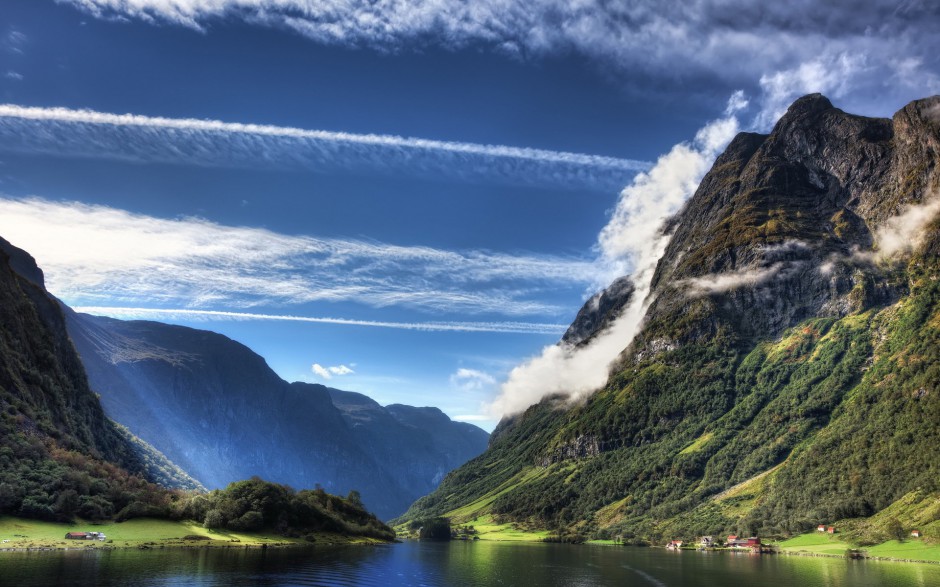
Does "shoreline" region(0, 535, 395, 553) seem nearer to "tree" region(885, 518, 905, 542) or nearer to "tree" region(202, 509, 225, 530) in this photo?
"tree" region(202, 509, 225, 530)

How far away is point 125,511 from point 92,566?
8429 centimetres

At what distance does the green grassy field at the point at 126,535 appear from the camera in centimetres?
13212

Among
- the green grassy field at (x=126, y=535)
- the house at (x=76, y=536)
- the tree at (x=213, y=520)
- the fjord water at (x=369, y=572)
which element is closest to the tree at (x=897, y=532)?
the fjord water at (x=369, y=572)

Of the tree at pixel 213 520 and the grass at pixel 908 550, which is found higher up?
the tree at pixel 213 520

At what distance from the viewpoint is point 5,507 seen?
142 metres

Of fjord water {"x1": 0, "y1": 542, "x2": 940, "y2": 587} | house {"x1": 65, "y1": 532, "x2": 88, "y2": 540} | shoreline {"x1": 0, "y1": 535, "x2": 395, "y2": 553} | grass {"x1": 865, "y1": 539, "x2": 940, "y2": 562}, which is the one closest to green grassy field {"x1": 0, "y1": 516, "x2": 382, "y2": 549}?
shoreline {"x1": 0, "y1": 535, "x2": 395, "y2": 553}

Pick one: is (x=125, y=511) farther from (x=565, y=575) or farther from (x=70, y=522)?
(x=565, y=575)

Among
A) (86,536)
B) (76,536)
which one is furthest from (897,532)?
(76,536)

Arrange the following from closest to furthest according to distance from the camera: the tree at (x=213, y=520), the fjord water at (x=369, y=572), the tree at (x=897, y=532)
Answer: the fjord water at (x=369, y=572) < the tree at (x=213, y=520) < the tree at (x=897, y=532)

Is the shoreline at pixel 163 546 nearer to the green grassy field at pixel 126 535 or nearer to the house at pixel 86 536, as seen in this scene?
the green grassy field at pixel 126 535

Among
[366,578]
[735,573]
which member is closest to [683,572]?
[735,573]

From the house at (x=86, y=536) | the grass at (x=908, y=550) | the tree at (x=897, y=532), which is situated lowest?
the grass at (x=908, y=550)

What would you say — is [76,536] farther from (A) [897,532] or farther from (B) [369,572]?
(A) [897,532]

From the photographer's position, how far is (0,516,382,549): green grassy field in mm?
132125
